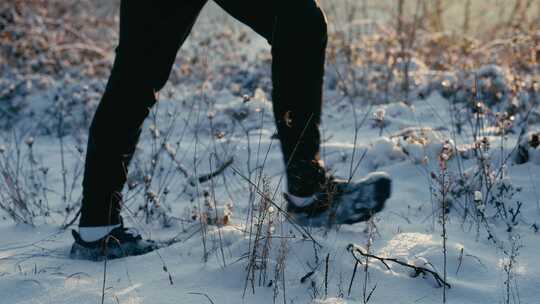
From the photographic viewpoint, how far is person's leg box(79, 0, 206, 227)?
2229 mm

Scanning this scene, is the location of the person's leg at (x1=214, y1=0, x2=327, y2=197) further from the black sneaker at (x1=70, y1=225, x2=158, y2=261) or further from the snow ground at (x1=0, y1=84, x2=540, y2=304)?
the black sneaker at (x1=70, y1=225, x2=158, y2=261)

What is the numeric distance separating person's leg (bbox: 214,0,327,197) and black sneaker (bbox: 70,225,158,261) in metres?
0.66

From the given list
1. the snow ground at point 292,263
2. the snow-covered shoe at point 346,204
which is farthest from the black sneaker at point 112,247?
the snow-covered shoe at point 346,204

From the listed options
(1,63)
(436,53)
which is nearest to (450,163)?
(436,53)

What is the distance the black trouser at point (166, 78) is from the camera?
7.34 feet

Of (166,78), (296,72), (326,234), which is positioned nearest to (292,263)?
(326,234)

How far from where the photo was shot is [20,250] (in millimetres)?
2697

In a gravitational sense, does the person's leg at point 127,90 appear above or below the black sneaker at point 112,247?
above

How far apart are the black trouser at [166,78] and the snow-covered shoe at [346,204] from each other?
0.07m

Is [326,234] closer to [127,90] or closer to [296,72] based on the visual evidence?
[296,72]

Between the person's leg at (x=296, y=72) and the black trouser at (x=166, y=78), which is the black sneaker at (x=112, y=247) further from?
the person's leg at (x=296, y=72)

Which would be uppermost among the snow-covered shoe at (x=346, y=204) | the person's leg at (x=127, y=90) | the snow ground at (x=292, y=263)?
the person's leg at (x=127, y=90)

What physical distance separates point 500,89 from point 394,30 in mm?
2635

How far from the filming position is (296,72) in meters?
2.40
